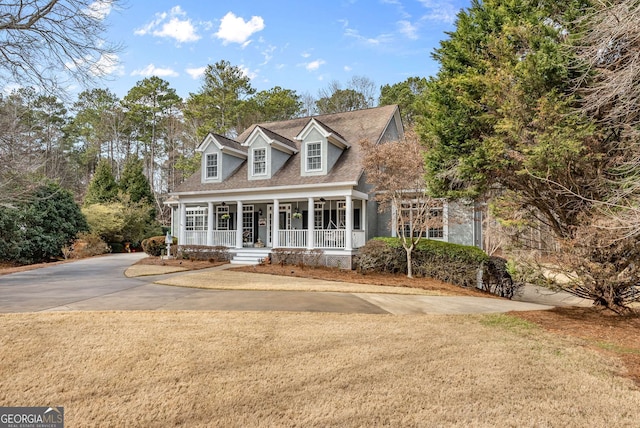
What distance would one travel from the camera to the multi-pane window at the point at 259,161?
731 inches

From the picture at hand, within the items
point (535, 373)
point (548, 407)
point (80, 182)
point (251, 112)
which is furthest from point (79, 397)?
point (80, 182)

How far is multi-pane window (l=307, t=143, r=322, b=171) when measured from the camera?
1736 cm

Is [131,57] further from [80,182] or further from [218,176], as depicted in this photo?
[80,182]

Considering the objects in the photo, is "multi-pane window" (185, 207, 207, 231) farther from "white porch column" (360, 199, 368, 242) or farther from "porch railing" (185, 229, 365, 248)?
"white porch column" (360, 199, 368, 242)

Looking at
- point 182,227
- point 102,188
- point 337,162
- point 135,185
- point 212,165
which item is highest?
point 135,185

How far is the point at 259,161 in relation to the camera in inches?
734

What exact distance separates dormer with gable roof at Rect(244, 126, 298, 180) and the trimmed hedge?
662 centimetres

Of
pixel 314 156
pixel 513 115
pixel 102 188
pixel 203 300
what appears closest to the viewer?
pixel 513 115

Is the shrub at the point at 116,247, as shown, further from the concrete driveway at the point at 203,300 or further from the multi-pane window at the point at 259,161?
the concrete driveway at the point at 203,300

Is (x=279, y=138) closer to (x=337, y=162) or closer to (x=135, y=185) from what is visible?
(x=337, y=162)

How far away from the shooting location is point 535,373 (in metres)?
4.59

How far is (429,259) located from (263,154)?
32.1ft

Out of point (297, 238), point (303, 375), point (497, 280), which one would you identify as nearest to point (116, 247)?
point (297, 238)

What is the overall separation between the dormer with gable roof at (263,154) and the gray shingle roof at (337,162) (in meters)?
0.33
